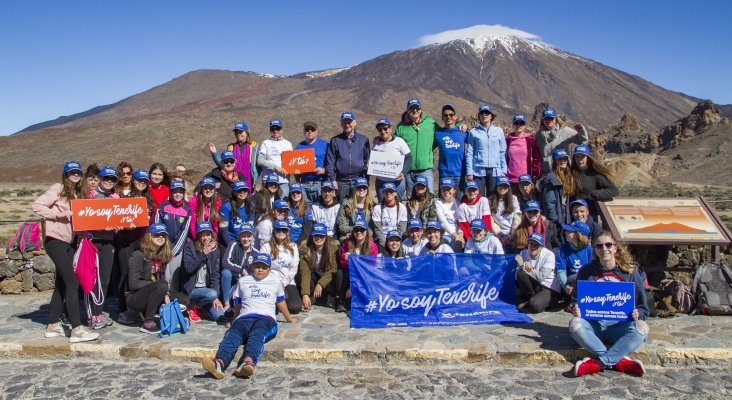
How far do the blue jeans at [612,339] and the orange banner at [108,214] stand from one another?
5184 mm

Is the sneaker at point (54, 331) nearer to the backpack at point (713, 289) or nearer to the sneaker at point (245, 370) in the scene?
the sneaker at point (245, 370)

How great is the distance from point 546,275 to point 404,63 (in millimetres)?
159025

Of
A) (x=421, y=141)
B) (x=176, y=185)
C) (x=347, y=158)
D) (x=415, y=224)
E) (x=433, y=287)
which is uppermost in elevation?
(x=421, y=141)

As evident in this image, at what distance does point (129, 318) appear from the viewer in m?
7.88

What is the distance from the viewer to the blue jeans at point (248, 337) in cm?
629

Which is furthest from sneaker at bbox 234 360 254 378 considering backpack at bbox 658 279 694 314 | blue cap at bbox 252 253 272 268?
backpack at bbox 658 279 694 314

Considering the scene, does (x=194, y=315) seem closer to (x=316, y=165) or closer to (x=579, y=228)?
(x=316, y=165)

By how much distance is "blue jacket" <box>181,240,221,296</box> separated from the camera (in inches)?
310

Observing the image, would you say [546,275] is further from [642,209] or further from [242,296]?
[242,296]

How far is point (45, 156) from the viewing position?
48.2m

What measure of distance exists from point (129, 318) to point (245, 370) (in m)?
2.54

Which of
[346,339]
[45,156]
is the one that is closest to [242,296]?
[346,339]

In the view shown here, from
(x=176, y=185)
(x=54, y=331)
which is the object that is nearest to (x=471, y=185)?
(x=176, y=185)

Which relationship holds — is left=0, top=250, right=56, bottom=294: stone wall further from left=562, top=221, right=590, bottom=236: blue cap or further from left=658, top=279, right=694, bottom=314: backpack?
left=658, top=279, right=694, bottom=314: backpack
